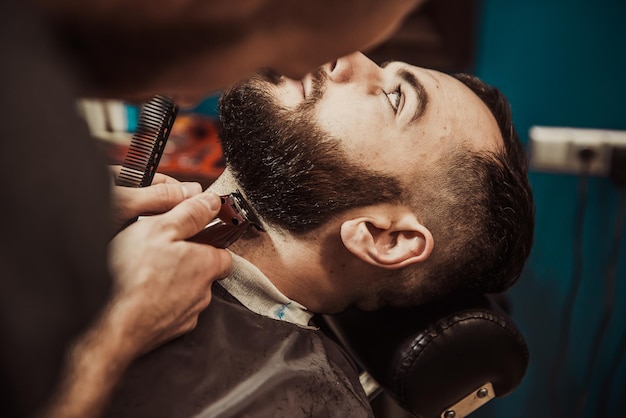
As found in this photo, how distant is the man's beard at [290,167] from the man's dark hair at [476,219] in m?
0.09

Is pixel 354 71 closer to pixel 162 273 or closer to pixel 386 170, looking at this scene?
pixel 386 170

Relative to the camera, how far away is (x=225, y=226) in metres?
0.99

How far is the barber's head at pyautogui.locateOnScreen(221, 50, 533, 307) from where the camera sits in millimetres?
1052

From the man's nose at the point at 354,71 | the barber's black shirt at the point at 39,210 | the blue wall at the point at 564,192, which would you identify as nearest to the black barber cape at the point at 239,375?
the man's nose at the point at 354,71

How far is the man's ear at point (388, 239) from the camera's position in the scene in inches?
42.0

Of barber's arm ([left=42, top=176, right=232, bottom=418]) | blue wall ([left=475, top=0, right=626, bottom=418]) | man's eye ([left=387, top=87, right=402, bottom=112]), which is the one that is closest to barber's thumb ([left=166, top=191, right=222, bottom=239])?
barber's arm ([left=42, top=176, right=232, bottom=418])

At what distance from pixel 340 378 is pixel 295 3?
72cm

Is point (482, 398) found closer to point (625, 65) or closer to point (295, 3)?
point (295, 3)

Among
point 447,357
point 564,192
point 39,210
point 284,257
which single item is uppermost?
point 39,210

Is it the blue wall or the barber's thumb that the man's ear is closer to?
the barber's thumb

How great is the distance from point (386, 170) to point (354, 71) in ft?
0.64

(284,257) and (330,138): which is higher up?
(330,138)

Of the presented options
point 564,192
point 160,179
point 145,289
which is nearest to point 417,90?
point 160,179

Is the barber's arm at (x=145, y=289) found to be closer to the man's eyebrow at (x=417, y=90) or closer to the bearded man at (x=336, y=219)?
the bearded man at (x=336, y=219)
